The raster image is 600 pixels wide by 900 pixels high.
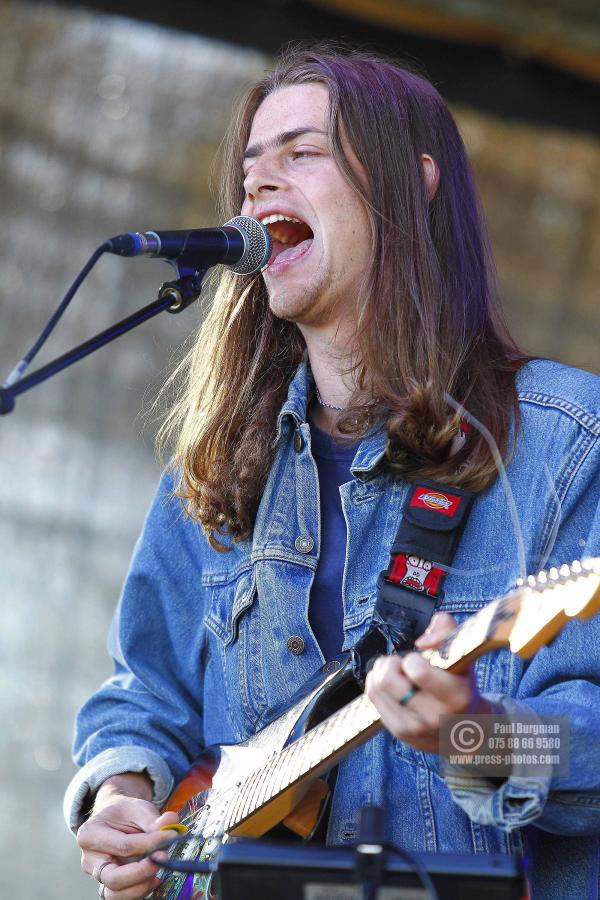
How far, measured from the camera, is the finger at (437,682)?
1.43 m

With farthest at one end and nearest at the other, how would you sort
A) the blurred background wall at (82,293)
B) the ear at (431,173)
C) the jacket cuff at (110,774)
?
the blurred background wall at (82,293)
the ear at (431,173)
the jacket cuff at (110,774)

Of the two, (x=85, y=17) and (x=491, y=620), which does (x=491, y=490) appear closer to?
(x=491, y=620)

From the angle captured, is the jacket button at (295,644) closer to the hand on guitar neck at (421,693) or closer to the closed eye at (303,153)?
the hand on guitar neck at (421,693)

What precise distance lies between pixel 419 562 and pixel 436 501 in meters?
0.12

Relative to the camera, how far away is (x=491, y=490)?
2.00 metres

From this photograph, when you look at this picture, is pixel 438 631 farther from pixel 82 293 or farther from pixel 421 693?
pixel 82 293

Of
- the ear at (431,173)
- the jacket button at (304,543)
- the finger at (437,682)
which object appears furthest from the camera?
the ear at (431,173)

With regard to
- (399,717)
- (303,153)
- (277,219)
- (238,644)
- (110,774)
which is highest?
(303,153)

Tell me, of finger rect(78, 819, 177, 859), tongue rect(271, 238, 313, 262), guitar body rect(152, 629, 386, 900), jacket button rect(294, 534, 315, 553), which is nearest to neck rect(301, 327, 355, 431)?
tongue rect(271, 238, 313, 262)

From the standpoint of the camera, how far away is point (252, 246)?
2.02 m

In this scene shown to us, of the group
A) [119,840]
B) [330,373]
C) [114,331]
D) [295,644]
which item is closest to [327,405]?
[330,373]

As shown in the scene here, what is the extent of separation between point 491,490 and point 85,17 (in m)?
2.49

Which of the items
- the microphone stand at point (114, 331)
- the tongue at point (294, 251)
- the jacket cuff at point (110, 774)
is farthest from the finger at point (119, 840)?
the tongue at point (294, 251)

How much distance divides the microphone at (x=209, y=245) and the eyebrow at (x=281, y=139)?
0.38m
